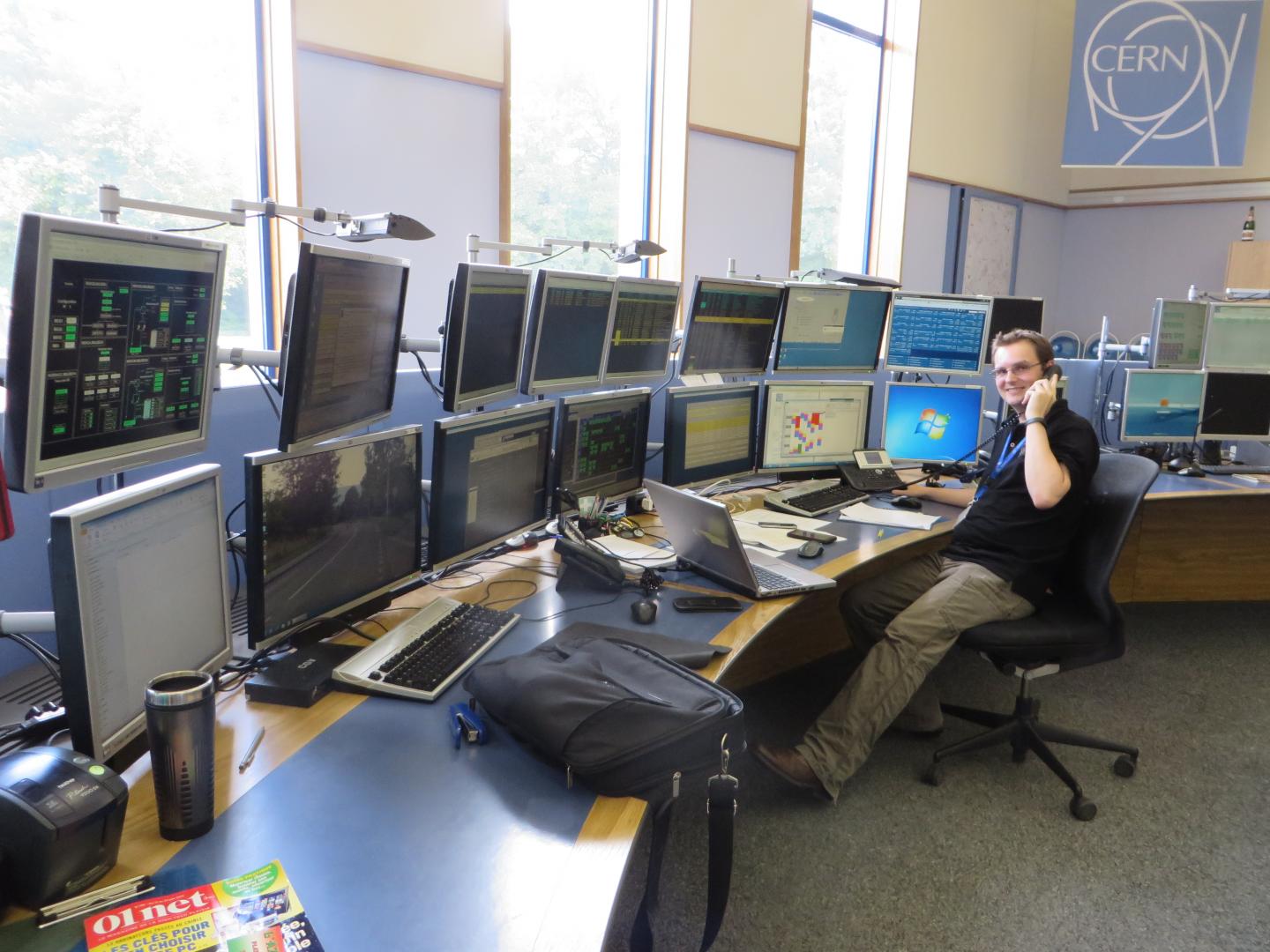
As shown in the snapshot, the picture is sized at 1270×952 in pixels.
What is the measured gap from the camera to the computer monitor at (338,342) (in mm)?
1565

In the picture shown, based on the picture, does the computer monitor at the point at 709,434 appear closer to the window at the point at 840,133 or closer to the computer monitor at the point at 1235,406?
the computer monitor at the point at 1235,406

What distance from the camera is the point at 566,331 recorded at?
8.44ft

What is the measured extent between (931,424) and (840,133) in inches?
152

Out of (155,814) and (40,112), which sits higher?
(40,112)

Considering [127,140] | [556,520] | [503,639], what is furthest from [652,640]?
[127,140]

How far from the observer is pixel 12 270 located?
1164 millimetres

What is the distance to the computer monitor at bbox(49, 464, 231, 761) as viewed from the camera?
1123mm

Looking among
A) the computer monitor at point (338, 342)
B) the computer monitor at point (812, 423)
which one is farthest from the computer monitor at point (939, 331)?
the computer monitor at point (338, 342)

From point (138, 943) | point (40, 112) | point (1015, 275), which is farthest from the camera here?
point (1015, 275)

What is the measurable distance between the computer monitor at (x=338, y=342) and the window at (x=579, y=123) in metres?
2.51

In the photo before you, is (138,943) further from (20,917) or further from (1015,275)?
(1015,275)

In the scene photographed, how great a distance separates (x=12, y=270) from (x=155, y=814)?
722 mm

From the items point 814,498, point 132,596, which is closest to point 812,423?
point 814,498

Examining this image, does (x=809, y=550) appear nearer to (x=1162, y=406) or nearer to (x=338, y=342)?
(x=338, y=342)
